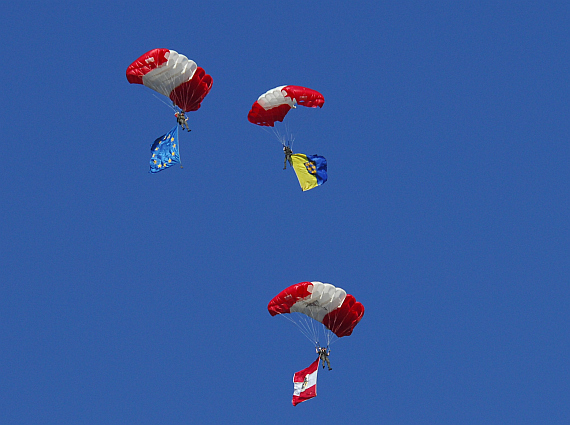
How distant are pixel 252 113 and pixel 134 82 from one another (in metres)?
4.14

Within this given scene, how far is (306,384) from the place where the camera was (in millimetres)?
31844

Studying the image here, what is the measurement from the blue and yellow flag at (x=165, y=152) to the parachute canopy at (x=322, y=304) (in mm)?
6320

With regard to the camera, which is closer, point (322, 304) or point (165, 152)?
point (322, 304)

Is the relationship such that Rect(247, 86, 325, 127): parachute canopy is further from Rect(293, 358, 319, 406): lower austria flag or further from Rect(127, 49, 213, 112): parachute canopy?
Rect(293, 358, 319, 406): lower austria flag

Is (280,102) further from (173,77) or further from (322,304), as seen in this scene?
(322,304)

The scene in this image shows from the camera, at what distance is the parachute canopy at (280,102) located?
3341cm

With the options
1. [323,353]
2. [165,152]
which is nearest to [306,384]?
[323,353]

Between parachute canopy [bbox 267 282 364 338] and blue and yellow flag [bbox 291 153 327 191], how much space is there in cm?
520

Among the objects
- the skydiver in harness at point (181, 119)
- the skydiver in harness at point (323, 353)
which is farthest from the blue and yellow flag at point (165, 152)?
the skydiver in harness at point (323, 353)

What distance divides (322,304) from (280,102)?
719 cm

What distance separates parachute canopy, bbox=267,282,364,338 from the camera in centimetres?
3091

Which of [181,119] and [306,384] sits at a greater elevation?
[181,119]

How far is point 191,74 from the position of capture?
3356cm

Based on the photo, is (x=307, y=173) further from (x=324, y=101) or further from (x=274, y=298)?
(x=274, y=298)
